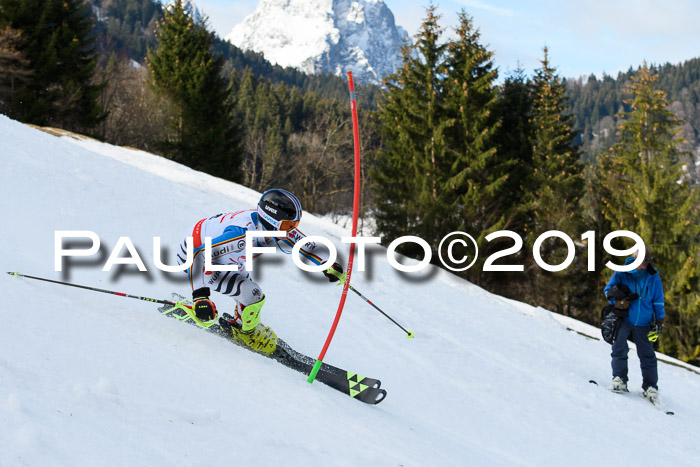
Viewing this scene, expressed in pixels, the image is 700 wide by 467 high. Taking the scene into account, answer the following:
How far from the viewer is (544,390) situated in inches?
286

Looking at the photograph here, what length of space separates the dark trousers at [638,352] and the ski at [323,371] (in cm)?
418

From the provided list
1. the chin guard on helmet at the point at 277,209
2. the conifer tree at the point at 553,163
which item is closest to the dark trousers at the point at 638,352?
the chin guard on helmet at the point at 277,209

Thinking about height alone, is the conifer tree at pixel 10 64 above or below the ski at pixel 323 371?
above

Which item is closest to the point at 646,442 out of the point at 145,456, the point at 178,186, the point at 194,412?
the point at 194,412

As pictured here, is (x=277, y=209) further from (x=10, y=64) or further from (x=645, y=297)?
(x=10, y=64)

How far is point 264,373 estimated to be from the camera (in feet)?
15.1

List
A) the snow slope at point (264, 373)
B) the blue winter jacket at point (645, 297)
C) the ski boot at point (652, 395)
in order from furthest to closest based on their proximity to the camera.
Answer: the ski boot at point (652, 395) < the blue winter jacket at point (645, 297) < the snow slope at point (264, 373)

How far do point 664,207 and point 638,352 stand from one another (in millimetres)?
20934

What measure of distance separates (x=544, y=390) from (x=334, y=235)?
8.94 metres

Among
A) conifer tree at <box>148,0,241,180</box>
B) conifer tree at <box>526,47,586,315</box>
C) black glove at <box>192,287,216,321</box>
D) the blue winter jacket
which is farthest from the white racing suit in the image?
conifer tree at <box>148,0,241,180</box>

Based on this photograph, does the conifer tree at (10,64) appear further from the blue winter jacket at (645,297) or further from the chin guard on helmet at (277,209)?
the blue winter jacket at (645,297)

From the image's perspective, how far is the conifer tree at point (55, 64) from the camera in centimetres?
2581

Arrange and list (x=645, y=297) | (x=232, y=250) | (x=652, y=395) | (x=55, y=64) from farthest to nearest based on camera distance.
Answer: (x=55, y=64), (x=652, y=395), (x=645, y=297), (x=232, y=250)

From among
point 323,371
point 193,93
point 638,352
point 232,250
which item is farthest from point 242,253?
point 193,93
